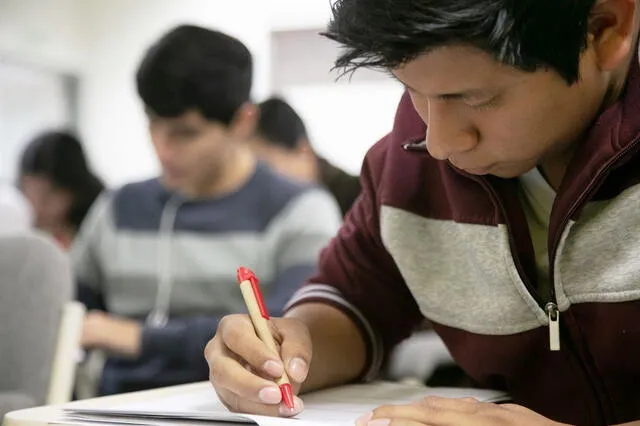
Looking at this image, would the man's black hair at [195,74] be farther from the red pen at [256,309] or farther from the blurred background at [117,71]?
the blurred background at [117,71]

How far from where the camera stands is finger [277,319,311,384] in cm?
67

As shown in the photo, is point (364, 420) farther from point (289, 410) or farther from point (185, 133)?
point (185, 133)

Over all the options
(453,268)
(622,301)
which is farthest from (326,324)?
(622,301)

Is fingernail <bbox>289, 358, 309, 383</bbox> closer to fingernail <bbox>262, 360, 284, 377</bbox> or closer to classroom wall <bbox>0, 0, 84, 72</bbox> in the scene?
fingernail <bbox>262, 360, 284, 377</bbox>

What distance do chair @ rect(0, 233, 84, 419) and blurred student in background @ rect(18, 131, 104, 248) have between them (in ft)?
3.87

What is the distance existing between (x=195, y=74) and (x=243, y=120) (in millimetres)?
159

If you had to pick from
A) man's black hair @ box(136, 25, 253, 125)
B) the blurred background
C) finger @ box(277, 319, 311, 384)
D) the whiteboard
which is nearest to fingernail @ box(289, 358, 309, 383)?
finger @ box(277, 319, 311, 384)

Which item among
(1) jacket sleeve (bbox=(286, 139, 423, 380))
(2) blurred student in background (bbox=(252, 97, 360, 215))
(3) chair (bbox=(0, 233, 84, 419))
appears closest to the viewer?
(1) jacket sleeve (bbox=(286, 139, 423, 380))

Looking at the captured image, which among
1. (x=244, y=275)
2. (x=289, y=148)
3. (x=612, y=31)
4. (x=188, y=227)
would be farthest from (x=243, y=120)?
(x=612, y=31)

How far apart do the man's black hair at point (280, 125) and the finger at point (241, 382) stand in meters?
1.61

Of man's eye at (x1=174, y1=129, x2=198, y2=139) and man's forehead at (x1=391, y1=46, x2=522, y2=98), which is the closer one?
man's forehead at (x1=391, y1=46, x2=522, y2=98)

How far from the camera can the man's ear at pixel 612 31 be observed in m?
0.61

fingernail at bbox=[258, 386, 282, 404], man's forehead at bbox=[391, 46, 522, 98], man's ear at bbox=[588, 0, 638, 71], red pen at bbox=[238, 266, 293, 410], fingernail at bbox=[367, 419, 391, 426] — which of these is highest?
man's ear at bbox=[588, 0, 638, 71]

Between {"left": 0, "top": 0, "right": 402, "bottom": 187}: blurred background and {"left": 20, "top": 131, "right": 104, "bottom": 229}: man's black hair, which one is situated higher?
{"left": 0, "top": 0, "right": 402, "bottom": 187}: blurred background
